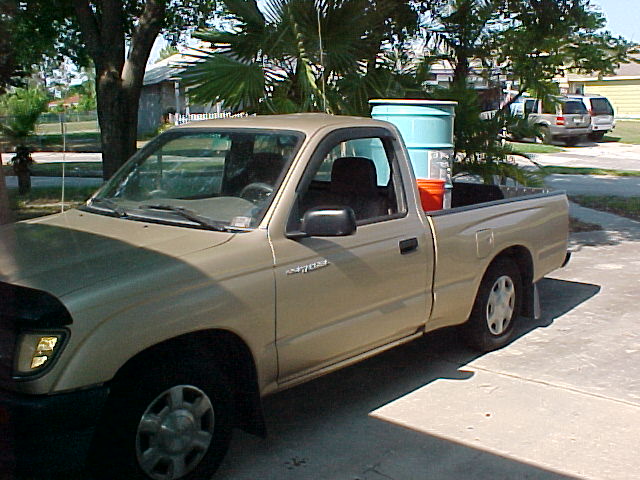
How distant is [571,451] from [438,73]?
6.67 m

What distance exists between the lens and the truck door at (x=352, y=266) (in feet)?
14.1

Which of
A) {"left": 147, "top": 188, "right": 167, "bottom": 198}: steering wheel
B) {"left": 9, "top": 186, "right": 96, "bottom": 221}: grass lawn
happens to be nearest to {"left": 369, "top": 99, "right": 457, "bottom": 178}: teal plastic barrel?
{"left": 147, "top": 188, "right": 167, "bottom": 198}: steering wheel

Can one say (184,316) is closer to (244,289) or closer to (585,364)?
(244,289)

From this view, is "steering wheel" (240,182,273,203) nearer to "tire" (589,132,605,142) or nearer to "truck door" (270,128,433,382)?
"truck door" (270,128,433,382)

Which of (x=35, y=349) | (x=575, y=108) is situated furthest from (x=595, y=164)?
(x=35, y=349)

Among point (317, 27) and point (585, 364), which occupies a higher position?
point (317, 27)

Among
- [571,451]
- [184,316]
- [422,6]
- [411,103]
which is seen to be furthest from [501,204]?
[422,6]

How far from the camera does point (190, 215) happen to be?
4414 millimetres

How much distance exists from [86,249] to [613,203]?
11.7 meters

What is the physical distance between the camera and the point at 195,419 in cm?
379

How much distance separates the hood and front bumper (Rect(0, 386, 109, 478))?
0.45 metres

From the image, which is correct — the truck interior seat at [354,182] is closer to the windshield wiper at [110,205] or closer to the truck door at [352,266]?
the truck door at [352,266]

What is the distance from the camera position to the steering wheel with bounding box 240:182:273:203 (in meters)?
4.50

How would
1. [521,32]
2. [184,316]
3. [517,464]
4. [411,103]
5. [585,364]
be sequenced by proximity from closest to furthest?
[184,316]
[517,464]
[585,364]
[411,103]
[521,32]
